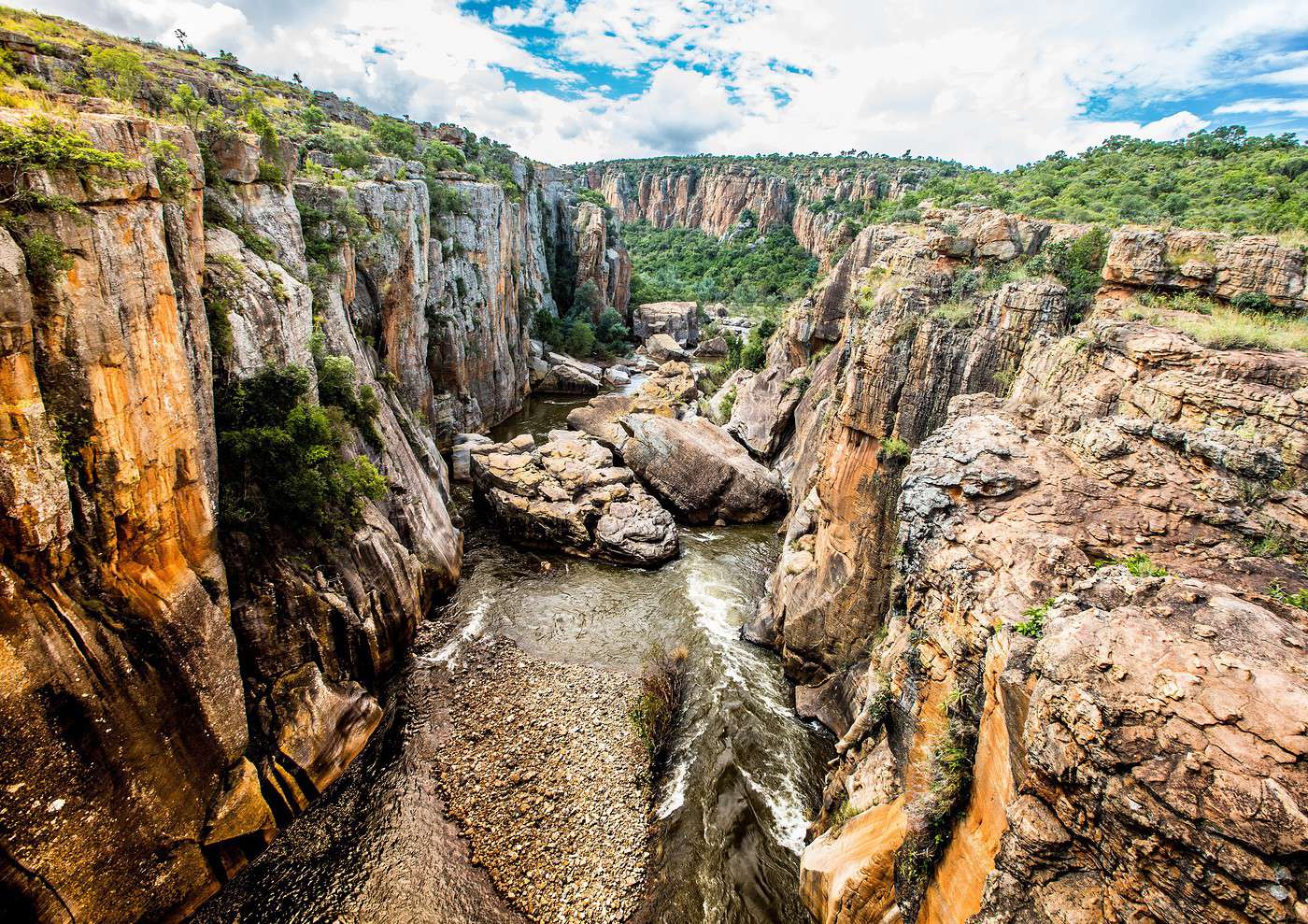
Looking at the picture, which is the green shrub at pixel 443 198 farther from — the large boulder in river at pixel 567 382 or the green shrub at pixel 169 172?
the green shrub at pixel 169 172

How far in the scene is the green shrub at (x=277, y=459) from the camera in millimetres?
14180

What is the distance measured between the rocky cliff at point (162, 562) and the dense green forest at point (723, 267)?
69.5m

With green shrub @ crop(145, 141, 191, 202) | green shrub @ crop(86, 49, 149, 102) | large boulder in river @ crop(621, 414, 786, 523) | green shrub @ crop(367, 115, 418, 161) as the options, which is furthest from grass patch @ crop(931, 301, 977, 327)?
green shrub @ crop(367, 115, 418, 161)

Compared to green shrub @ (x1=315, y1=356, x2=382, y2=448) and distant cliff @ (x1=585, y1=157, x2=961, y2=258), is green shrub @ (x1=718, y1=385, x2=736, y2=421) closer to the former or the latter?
green shrub @ (x1=315, y1=356, x2=382, y2=448)

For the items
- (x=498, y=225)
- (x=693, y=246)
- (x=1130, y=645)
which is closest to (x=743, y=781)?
(x=1130, y=645)

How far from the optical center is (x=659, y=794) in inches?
601

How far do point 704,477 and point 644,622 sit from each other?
1078 centimetres

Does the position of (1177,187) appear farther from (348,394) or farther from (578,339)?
(578,339)

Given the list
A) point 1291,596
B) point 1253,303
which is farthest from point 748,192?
point 1291,596

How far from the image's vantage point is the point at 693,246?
128 m

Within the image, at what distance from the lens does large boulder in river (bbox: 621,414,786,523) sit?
101ft

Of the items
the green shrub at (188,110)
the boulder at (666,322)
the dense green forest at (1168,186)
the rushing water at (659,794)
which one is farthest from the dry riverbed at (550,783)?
the boulder at (666,322)

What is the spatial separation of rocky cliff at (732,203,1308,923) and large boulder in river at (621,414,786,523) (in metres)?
11.8

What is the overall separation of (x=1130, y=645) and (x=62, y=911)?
1701cm
